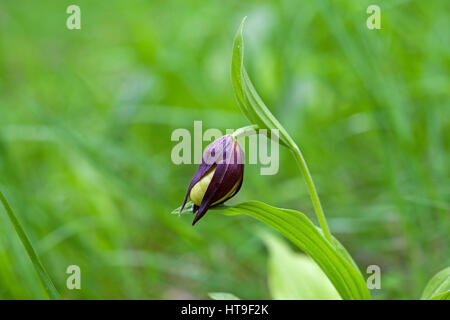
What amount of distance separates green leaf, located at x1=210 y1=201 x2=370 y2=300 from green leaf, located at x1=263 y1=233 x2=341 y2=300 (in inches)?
8.9

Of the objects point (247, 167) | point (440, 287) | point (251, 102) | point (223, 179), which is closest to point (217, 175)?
point (223, 179)

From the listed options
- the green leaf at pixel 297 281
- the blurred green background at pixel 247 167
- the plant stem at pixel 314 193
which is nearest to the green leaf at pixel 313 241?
the plant stem at pixel 314 193

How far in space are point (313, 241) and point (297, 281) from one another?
1.09ft

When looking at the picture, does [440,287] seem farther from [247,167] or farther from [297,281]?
[247,167]

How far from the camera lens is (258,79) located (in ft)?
6.79

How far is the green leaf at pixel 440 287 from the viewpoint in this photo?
73 cm

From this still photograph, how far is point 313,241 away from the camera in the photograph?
752 mm

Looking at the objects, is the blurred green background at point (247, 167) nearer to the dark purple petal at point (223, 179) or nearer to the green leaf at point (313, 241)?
the green leaf at point (313, 241)

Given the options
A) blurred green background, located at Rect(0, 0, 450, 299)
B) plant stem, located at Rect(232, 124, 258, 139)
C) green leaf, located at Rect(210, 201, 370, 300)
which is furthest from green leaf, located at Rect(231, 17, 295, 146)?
blurred green background, located at Rect(0, 0, 450, 299)

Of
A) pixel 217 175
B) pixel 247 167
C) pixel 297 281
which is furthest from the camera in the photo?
pixel 247 167

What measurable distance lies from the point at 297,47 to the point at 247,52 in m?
0.22

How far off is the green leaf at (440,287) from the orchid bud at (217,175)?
0.38 metres

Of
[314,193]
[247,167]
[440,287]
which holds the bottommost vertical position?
[440,287]

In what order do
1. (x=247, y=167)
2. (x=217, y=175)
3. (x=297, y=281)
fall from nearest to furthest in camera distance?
(x=217, y=175) → (x=297, y=281) → (x=247, y=167)
